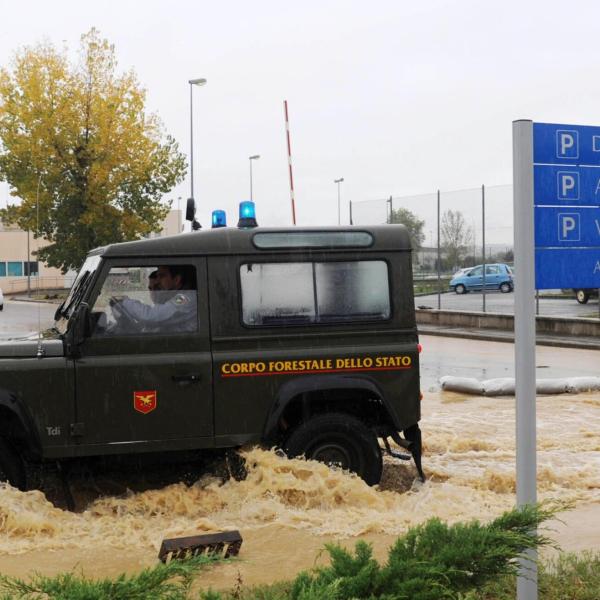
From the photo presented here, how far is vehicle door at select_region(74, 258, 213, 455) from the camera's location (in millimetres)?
6262

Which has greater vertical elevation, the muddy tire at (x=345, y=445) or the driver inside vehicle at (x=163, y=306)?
the driver inside vehicle at (x=163, y=306)

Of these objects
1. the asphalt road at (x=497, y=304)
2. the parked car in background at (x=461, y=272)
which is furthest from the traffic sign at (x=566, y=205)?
the parked car in background at (x=461, y=272)

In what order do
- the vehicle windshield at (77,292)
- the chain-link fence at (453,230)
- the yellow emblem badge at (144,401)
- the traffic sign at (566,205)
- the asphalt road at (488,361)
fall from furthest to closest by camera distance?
the chain-link fence at (453,230) → the asphalt road at (488,361) → the vehicle windshield at (77,292) → the yellow emblem badge at (144,401) → the traffic sign at (566,205)

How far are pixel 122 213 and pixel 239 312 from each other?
2821cm

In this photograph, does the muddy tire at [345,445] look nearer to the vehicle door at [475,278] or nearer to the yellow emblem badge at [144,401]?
the yellow emblem badge at [144,401]

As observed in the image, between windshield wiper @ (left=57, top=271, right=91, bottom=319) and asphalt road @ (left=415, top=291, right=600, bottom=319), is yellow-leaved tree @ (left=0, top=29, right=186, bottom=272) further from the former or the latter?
windshield wiper @ (left=57, top=271, right=91, bottom=319)

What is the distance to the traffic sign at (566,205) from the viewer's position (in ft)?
13.0

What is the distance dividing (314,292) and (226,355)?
2.80ft

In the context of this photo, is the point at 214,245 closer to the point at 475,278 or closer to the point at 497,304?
the point at 475,278

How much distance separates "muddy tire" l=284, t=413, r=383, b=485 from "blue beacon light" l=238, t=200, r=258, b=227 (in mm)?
1612

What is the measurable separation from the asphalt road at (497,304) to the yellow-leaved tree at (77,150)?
14.2 metres

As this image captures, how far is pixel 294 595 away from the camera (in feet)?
9.93

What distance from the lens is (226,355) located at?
255 inches

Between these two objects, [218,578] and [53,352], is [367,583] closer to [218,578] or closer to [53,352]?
[218,578]
